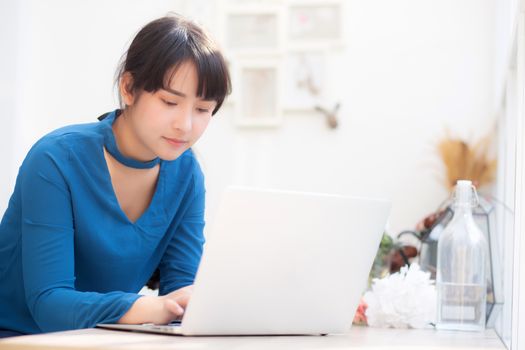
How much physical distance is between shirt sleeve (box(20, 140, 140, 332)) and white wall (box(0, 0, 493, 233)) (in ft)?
6.57

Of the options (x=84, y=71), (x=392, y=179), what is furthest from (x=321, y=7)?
(x=84, y=71)

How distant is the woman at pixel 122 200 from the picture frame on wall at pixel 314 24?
6.94 feet

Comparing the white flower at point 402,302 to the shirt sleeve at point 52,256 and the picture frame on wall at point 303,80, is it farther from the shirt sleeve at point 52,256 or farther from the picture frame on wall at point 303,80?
the picture frame on wall at point 303,80

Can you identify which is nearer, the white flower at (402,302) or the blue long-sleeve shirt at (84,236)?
the blue long-sleeve shirt at (84,236)

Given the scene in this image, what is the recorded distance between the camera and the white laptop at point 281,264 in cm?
110

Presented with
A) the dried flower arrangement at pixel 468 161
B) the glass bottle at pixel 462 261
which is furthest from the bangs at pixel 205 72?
the dried flower arrangement at pixel 468 161

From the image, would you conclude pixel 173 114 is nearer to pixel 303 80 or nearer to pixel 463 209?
pixel 463 209

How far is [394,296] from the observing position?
1705 mm

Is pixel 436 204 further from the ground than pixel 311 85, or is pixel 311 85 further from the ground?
pixel 311 85

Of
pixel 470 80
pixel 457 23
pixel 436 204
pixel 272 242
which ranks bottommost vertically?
pixel 436 204

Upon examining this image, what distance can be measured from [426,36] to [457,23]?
0.14 metres

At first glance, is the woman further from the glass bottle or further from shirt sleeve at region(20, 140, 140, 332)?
the glass bottle

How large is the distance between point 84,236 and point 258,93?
93.0 inches

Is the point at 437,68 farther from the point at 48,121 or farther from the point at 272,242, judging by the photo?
the point at 272,242
